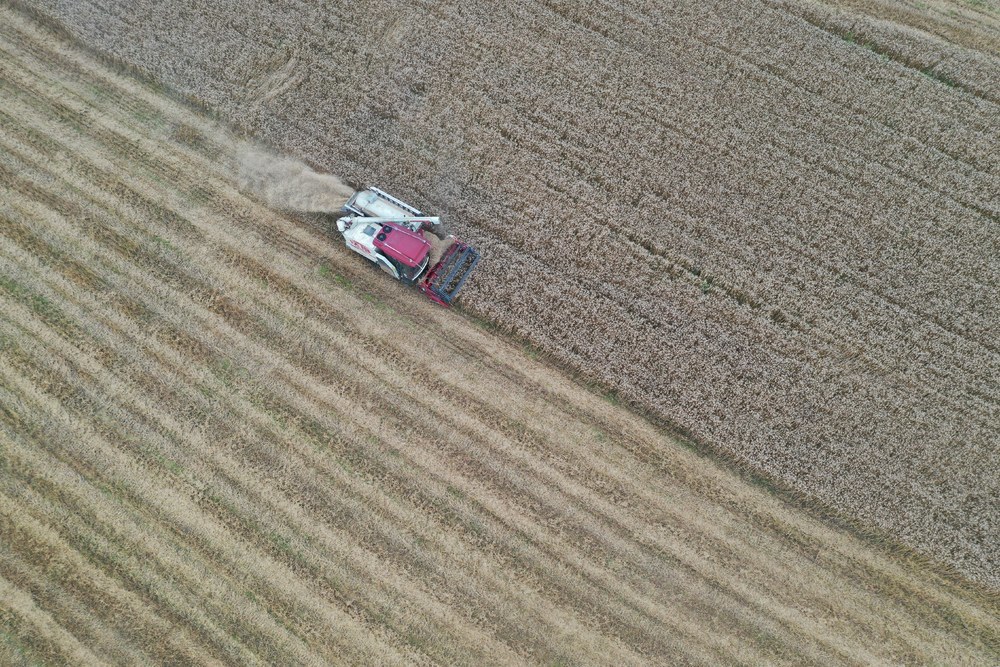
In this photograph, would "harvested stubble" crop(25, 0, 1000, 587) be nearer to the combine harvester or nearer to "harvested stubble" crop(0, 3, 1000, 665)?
the combine harvester

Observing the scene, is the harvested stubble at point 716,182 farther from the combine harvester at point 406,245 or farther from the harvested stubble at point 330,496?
the harvested stubble at point 330,496

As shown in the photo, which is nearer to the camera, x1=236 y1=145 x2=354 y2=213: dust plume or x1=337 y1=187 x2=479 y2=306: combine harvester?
x1=337 y1=187 x2=479 y2=306: combine harvester

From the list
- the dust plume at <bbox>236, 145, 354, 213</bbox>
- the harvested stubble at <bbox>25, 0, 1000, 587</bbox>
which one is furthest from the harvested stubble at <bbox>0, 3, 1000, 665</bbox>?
the harvested stubble at <bbox>25, 0, 1000, 587</bbox>

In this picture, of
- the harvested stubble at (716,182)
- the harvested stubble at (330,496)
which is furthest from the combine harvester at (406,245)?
the harvested stubble at (330,496)

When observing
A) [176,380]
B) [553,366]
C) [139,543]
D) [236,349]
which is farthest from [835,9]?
[139,543]

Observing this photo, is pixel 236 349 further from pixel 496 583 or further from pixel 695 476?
pixel 695 476

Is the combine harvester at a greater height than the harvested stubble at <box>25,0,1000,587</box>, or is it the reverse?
the harvested stubble at <box>25,0,1000,587</box>

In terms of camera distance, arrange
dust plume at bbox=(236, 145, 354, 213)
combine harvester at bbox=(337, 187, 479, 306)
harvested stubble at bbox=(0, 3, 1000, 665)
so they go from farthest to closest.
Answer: dust plume at bbox=(236, 145, 354, 213) < combine harvester at bbox=(337, 187, 479, 306) < harvested stubble at bbox=(0, 3, 1000, 665)
